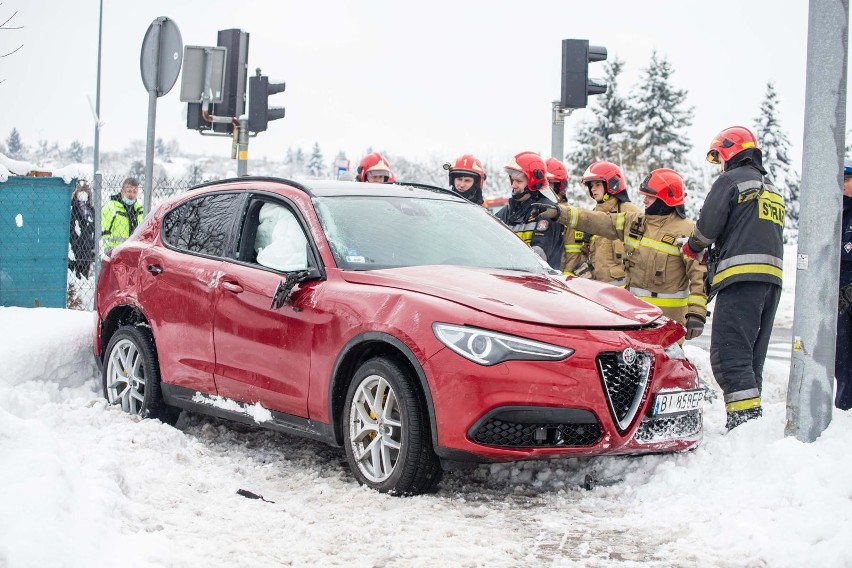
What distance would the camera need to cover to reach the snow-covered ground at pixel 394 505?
399 centimetres

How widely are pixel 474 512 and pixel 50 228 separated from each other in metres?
8.82

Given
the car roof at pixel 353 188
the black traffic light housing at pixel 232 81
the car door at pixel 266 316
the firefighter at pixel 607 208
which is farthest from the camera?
the black traffic light housing at pixel 232 81

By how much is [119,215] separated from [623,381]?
10.7 metres

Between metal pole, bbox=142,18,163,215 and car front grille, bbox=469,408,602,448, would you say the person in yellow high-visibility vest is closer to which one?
metal pole, bbox=142,18,163,215

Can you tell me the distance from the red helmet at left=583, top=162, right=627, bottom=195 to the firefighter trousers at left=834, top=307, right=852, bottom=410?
7.35ft

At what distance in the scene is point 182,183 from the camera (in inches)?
585

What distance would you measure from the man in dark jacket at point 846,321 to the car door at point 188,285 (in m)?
4.52

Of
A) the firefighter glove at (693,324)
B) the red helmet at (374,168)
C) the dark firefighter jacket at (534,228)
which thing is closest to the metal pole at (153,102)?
the red helmet at (374,168)

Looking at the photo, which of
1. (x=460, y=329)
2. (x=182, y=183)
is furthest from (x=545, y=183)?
(x=182, y=183)

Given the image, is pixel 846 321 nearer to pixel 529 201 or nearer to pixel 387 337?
pixel 529 201

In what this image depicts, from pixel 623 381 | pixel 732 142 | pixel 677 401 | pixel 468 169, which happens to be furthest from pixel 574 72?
pixel 623 381

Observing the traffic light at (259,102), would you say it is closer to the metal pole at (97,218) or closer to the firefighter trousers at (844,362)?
the metal pole at (97,218)

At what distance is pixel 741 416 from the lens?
20.9 feet

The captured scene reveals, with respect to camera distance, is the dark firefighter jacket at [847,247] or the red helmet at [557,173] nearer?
the dark firefighter jacket at [847,247]
